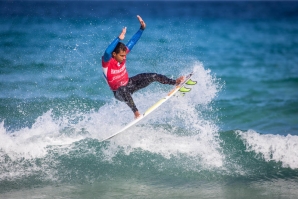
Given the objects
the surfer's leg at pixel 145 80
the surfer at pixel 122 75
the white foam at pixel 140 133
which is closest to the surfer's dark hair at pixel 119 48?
the surfer at pixel 122 75

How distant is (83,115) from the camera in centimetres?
1202

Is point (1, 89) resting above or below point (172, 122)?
above

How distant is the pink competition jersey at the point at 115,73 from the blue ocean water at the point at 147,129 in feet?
4.46

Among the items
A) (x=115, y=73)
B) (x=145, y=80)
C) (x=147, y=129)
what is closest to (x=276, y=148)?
(x=147, y=129)

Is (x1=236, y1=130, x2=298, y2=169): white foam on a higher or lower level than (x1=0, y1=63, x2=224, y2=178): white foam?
lower

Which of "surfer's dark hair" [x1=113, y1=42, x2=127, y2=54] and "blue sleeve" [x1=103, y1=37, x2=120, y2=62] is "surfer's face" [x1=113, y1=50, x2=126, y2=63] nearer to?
"surfer's dark hair" [x1=113, y1=42, x2=127, y2=54]

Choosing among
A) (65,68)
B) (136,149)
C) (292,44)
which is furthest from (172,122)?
(292,44)

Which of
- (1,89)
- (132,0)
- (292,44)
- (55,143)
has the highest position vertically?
(132,0)

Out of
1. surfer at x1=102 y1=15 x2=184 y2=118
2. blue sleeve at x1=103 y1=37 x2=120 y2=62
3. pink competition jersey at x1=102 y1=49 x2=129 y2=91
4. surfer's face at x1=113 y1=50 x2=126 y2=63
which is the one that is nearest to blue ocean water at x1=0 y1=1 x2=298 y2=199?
surfer at x1=102 y1=15 x2=184 y2=118

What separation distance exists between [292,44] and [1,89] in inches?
707

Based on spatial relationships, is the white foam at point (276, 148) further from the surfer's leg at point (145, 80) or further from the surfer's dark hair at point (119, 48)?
the surfer's dark hair at point (119, 48)

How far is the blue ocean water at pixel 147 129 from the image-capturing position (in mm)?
8617

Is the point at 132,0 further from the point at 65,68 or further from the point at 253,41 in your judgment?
the point at 65,68

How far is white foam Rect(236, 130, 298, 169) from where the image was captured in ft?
31.6
